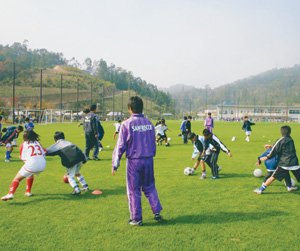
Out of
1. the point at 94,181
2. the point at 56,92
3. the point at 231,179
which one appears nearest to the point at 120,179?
the point at 94,181

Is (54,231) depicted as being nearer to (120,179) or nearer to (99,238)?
(99,238)

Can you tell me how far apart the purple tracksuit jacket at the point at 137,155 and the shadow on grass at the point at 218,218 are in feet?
1.32

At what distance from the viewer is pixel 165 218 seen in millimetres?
6664

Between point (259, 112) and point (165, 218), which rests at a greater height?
point (259, 112)

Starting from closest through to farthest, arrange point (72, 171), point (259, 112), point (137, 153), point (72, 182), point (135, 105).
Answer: point (137, 153), point (135, 105), point (72, 182), point (72, 171), point (259, 112)

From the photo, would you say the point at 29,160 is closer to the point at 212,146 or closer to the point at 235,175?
the point at 212,146

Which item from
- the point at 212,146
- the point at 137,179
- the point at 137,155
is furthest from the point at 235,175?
the point at 137,155

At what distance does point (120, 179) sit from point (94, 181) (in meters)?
0.80

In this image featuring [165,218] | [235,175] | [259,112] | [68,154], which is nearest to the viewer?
[165,218]

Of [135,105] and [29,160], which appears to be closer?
[135,105]

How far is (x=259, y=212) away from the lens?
281 inches

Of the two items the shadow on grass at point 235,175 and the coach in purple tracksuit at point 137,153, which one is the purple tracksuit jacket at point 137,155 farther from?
the shadow on grass at point 235,175

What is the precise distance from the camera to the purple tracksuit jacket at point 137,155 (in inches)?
241

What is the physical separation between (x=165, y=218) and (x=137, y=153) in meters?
1.46
